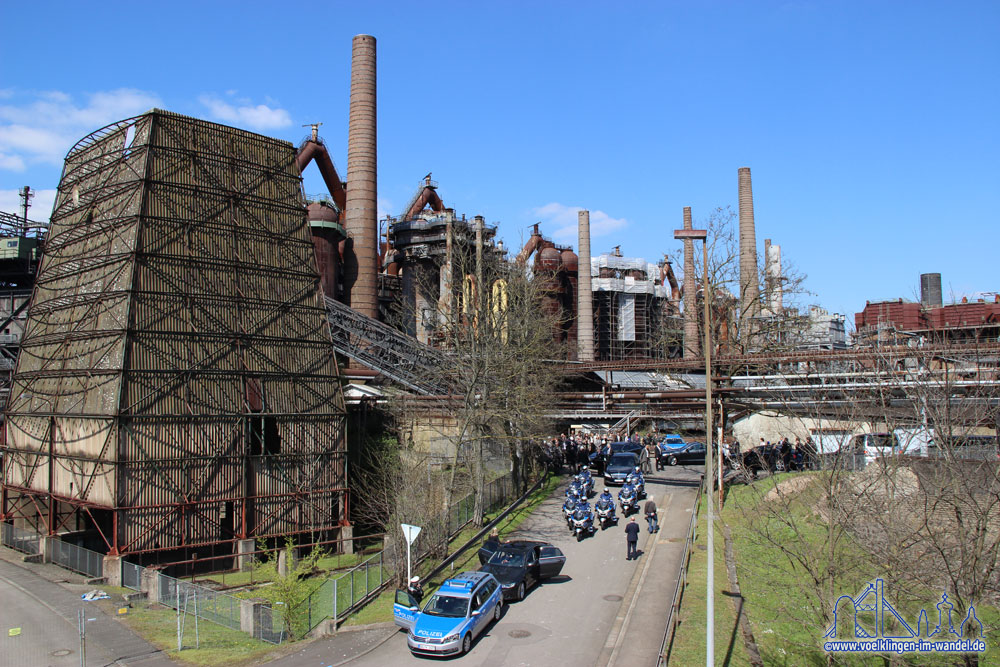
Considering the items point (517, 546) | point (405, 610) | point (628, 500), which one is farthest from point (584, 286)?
point (405, 610)

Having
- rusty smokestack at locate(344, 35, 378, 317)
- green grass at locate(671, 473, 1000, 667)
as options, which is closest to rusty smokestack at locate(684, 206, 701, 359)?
rusty smokestack at locate(344, 35, 378, 317)

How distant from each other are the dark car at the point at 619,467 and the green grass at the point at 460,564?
2.86m

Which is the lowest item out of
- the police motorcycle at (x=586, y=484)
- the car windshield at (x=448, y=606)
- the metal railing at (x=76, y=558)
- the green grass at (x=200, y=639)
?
the green grass at (x=200, y=639)

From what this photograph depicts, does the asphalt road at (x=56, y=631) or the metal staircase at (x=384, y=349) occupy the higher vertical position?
the metal staircase at (x=384, y=349)

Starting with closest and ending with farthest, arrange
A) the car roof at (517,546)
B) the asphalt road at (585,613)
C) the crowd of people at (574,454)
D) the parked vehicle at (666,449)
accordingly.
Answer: the asphalt road at (585,613), the car roof at (517,546), the parked vehicle at (666,449), the crowd of people at (574,454)

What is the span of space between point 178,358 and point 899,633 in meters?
23.6

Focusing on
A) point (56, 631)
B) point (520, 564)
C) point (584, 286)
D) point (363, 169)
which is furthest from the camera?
point (584, 286)

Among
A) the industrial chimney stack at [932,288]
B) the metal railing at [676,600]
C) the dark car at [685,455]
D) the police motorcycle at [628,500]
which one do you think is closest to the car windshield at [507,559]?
the metal railing at [676,600]

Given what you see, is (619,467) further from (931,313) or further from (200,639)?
(931,313)

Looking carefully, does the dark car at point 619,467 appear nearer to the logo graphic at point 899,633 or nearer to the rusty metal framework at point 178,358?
the rusty metal framework at point 178,358

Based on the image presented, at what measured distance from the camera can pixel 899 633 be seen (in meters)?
14.7

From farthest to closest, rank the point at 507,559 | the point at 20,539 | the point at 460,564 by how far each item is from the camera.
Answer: the point at 20,539 < the point at 460,564 < the point at 507,559

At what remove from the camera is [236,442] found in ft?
91.1

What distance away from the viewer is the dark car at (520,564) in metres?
19.3
